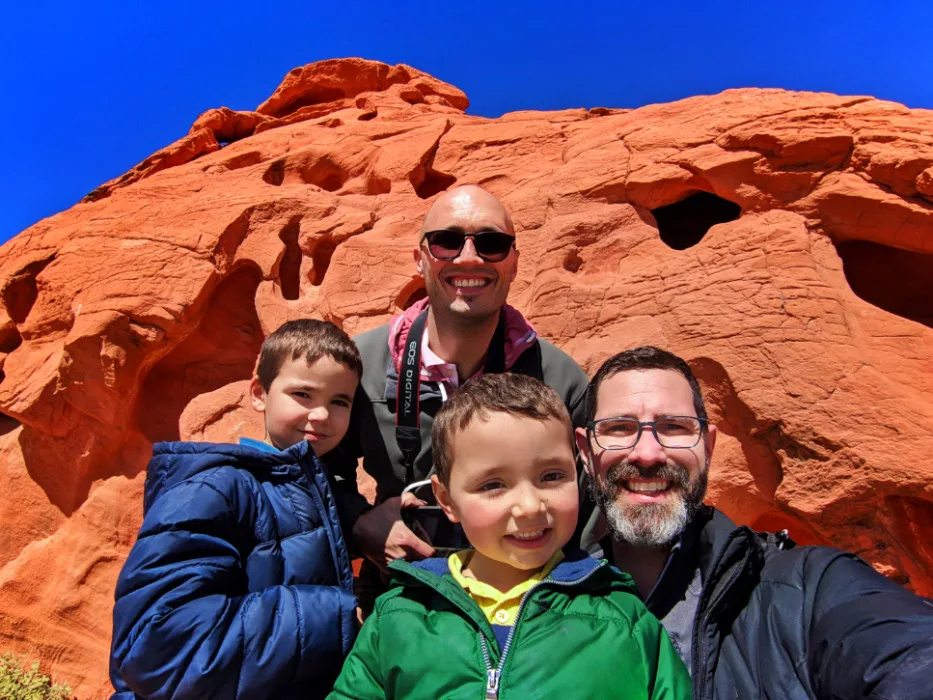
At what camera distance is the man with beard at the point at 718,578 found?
5.58 ft

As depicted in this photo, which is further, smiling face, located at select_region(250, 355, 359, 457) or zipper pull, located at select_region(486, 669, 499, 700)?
smiling face, located at select_region(250, 355, 359, 457)

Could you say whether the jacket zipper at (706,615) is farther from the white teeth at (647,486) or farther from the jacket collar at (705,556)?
the white teeth at (647,486)

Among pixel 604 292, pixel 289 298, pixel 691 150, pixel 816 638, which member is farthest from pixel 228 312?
pixel 816 638

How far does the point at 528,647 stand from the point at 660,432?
3.26ft

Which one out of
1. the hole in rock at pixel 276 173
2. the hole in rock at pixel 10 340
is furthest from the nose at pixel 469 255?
the hole in rock at pixel 10 340

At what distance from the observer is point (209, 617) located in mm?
2066

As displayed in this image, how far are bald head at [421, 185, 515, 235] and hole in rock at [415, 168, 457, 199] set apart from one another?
437cm

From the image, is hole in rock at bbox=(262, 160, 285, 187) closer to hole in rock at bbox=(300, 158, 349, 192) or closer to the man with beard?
hole in rock at bbox=(300, 158, 349, 192)

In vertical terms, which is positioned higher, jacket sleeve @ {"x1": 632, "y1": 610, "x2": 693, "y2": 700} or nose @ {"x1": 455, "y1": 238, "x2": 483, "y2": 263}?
nose @ {"x1": 455, "y1": 238, "x2": 483, "y2": 263}

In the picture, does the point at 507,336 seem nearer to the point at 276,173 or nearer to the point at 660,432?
the point at 660,432

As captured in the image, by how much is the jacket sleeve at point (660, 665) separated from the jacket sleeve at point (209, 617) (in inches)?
40.5

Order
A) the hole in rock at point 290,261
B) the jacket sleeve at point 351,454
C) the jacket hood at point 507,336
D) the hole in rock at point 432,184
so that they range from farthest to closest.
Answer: the hole in rock at point 432,184 < the hole in rock at point 290,261 < the jacket hood at point 507,336 < the jacket sleeve at point 351,454

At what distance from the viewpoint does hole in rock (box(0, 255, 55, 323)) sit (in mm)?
7531

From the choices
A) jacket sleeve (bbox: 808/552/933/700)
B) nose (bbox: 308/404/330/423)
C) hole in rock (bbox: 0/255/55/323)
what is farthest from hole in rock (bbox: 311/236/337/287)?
jacket sleeve (bbox: 808/552/933/700)
